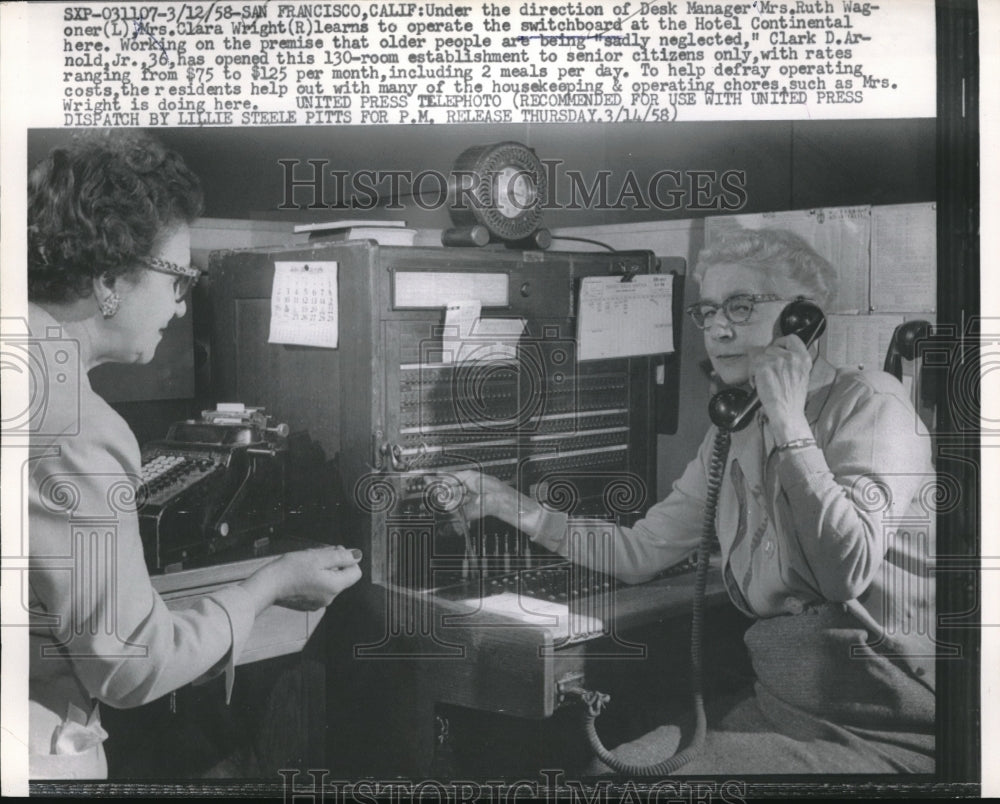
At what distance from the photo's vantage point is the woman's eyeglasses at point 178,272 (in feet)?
8.20

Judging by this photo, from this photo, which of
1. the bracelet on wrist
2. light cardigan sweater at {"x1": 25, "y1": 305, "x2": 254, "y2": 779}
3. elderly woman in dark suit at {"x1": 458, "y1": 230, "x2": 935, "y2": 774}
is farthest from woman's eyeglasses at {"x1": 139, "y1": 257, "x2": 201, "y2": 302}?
the bracelet on wrist

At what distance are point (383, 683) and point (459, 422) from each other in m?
0.70

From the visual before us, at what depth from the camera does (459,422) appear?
2.54m

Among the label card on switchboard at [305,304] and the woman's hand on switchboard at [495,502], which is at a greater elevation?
the label card on switchboard at [305,304]

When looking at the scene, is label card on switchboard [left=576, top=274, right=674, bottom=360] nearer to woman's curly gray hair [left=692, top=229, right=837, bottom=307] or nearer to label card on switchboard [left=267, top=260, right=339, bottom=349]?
woman's curly gray hair [left=692, top=229, right=837, bottom=307]

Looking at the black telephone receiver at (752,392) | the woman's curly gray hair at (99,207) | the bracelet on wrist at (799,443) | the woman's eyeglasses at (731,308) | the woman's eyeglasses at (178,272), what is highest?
the woman's curly gray hair at (99,207)

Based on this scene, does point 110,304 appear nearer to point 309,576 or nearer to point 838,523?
point 309,576

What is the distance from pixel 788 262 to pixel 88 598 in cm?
198

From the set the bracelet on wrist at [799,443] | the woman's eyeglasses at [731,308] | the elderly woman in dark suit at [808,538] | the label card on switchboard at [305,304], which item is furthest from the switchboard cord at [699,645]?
the label card on switchboard at [305,304]

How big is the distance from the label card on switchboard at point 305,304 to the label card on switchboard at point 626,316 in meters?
0.65

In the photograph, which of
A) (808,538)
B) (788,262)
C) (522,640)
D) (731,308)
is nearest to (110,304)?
(522,640)

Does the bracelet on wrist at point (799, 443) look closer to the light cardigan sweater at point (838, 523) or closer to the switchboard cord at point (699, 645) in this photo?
the light cardigan sweater at point (838, 523)

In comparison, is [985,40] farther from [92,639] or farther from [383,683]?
[92,639]

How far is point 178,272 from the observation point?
2529mm
